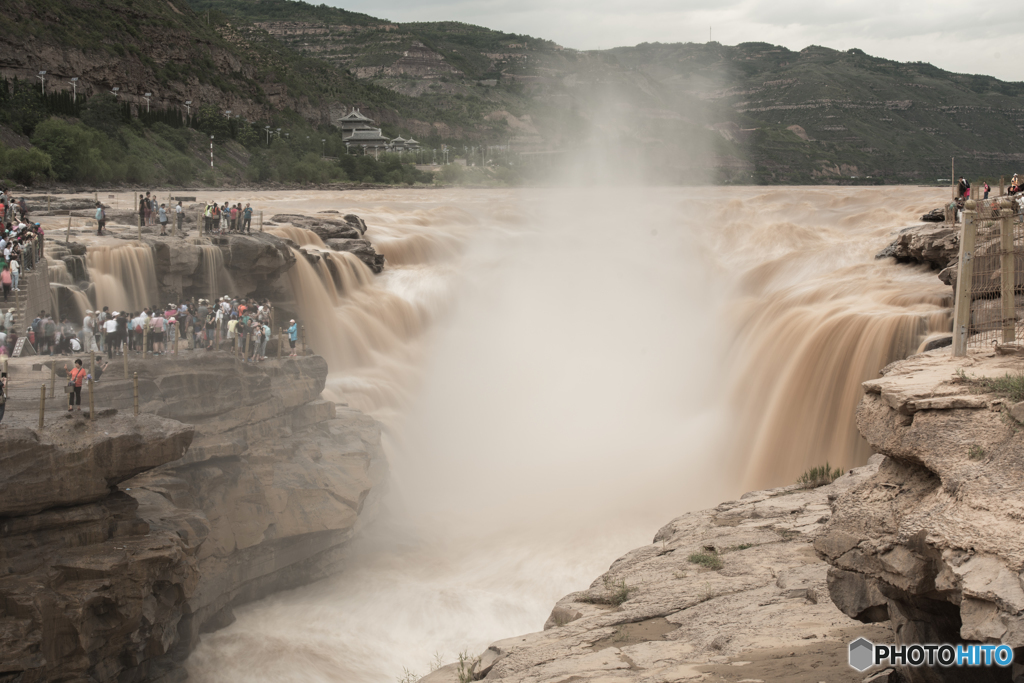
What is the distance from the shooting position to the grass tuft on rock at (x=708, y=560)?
10069 mm

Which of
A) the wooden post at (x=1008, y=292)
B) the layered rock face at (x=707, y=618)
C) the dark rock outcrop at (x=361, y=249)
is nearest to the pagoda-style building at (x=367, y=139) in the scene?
the dark rock outcrop at (x=361, y=249)

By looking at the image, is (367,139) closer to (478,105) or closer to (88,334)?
(478,105)

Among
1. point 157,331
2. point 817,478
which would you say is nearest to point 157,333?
point 157,331

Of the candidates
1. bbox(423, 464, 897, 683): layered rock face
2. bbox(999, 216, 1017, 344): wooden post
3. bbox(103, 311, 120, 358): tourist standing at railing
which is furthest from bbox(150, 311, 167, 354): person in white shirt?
bbox(999, 216, 1017, 344): wooden post

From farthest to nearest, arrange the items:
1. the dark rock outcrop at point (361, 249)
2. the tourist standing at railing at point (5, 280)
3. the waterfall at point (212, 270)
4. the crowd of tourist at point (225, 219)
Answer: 1. the dark rock outcrop at point (361, 249)
2. the crowd of tourist at point (225, 219)
3. the waterfall at point (212, 270)
4. the tourist standing at railing at point (5, 280)

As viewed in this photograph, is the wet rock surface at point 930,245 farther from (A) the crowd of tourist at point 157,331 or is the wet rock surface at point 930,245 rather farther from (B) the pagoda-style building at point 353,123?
(B) the pagoda-style building at point 353,123

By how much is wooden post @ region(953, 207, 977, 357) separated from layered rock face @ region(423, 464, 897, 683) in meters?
1.50

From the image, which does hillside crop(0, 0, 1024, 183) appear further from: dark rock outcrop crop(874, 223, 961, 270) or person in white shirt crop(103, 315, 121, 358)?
dark rock outcrop crop(874, 223, 961, 270)

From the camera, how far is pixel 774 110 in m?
184

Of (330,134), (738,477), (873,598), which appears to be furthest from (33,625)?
(330,134)

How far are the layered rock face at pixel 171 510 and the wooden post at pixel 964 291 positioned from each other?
1116 centimetres

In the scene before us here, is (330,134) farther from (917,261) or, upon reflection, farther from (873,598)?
(873,598)

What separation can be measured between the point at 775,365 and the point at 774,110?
17835cm

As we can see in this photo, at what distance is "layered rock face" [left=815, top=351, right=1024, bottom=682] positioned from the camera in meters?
4.90
